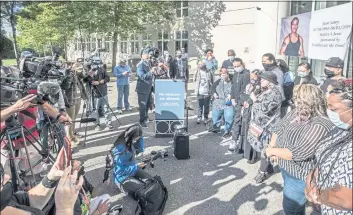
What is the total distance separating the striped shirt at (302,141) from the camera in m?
2.34

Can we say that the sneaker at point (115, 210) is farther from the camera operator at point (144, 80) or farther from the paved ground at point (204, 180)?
the camera operator at point (144, 80)

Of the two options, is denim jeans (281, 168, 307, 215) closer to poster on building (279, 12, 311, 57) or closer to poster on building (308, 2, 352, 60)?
poster on building (308, 2, 352, 60)

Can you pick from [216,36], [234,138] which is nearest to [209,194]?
[234,138]

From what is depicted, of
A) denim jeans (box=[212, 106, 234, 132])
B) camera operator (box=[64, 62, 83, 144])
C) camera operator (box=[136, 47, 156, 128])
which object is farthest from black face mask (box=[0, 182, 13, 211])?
camera operator (box=[136, 47, 156, 128])

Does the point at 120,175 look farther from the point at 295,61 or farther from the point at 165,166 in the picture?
the point at 295,61

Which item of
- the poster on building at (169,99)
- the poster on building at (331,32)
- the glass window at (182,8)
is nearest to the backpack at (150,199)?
the poster on building at (169,99)

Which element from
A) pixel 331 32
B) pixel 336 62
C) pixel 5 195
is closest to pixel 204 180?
pixel 336 62

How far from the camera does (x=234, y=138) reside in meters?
5.53

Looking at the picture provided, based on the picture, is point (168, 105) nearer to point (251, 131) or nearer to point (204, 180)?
point (204, 180)

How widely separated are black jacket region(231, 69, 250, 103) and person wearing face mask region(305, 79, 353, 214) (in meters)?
3.59

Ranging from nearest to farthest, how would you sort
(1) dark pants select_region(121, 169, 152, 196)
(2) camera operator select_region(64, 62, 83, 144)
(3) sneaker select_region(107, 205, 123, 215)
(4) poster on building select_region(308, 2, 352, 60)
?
(3) sneaker select_region(107, 205, 123, 215), (1) dark pants select_region(121, 169, 152, 196), (4) poster on building select_region(308, 2, 352, 60), (2) camera operator select_region(64, 62, 83, 144)

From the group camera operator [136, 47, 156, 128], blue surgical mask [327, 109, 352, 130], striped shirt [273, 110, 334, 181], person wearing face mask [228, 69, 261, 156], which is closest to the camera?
blue surgical mask [327, 109, 352, 130]

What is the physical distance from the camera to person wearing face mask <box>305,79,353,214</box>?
157 centimetres

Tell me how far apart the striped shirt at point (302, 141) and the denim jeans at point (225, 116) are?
11.1 ft
